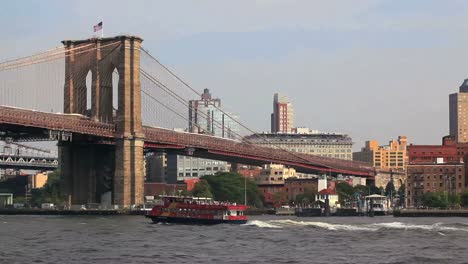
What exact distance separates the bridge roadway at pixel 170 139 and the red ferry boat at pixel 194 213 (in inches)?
648

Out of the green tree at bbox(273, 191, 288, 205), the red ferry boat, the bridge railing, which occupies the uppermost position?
the bridge railing

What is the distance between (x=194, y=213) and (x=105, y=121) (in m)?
28.8

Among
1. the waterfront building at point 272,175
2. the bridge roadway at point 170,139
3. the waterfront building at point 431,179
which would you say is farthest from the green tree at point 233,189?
the waterfront building at point 272,175

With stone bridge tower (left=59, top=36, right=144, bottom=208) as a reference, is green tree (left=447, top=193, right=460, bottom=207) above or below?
below

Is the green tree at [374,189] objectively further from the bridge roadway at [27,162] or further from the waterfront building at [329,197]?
the bridge roadway at [27,162]

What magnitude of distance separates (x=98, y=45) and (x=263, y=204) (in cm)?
5328

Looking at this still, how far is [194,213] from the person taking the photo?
86562mm

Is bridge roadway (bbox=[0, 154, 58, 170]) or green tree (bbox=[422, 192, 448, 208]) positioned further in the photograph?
bridge roadway (bbox=[0, 154, 58, 170])

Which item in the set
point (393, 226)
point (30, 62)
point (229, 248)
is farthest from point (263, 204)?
point (229, 248)

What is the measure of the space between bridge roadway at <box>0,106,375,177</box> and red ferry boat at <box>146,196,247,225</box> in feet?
54.0

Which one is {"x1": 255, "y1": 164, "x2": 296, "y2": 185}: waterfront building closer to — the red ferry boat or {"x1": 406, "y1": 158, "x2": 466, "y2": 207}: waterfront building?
{"x1": 406, "y1": 158, "x2": 466, "y2": 207}: waterfront building

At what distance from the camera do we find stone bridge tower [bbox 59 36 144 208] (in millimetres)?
110375

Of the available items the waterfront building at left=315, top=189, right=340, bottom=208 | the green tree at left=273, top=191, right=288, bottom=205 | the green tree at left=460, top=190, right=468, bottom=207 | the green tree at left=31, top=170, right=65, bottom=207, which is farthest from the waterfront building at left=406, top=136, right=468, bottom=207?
the green tree at left=31, top=170, right=65, bottom=207

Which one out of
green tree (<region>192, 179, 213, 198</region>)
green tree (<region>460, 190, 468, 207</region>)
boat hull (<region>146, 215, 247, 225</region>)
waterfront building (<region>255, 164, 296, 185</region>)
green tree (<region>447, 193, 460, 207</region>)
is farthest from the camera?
waterfront building (<region>255, 164, 296, 185</region>)
